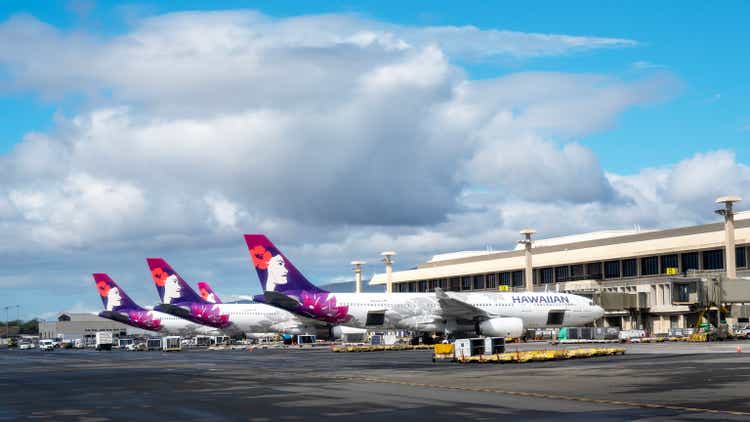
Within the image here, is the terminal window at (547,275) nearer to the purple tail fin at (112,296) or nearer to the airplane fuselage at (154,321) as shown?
the airplane fuselage at (154,321)

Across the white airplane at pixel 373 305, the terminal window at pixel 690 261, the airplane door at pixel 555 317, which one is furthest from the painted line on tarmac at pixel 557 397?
the terminal window at pixel 690 261

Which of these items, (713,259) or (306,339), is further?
(306,339)

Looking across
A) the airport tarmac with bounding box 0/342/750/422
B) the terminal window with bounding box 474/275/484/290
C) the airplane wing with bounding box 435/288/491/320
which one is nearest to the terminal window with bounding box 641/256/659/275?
the terminal window with bounding box 474/275/484/290

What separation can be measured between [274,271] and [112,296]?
4293 cm

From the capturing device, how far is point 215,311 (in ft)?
332

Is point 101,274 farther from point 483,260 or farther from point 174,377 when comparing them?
point 174,377

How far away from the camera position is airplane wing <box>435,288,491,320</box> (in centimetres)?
7067

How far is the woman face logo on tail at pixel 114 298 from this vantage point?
112 m

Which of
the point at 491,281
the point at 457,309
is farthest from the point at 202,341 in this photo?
the point at 457,309

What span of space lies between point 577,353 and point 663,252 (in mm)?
69004

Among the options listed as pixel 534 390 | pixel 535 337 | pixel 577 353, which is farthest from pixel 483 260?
pixel 534 390

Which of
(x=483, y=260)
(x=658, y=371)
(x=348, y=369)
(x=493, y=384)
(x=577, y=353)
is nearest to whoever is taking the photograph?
(x=493, y=384)

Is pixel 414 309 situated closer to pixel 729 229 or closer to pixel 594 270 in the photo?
pixel 729 229

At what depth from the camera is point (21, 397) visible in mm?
31703
